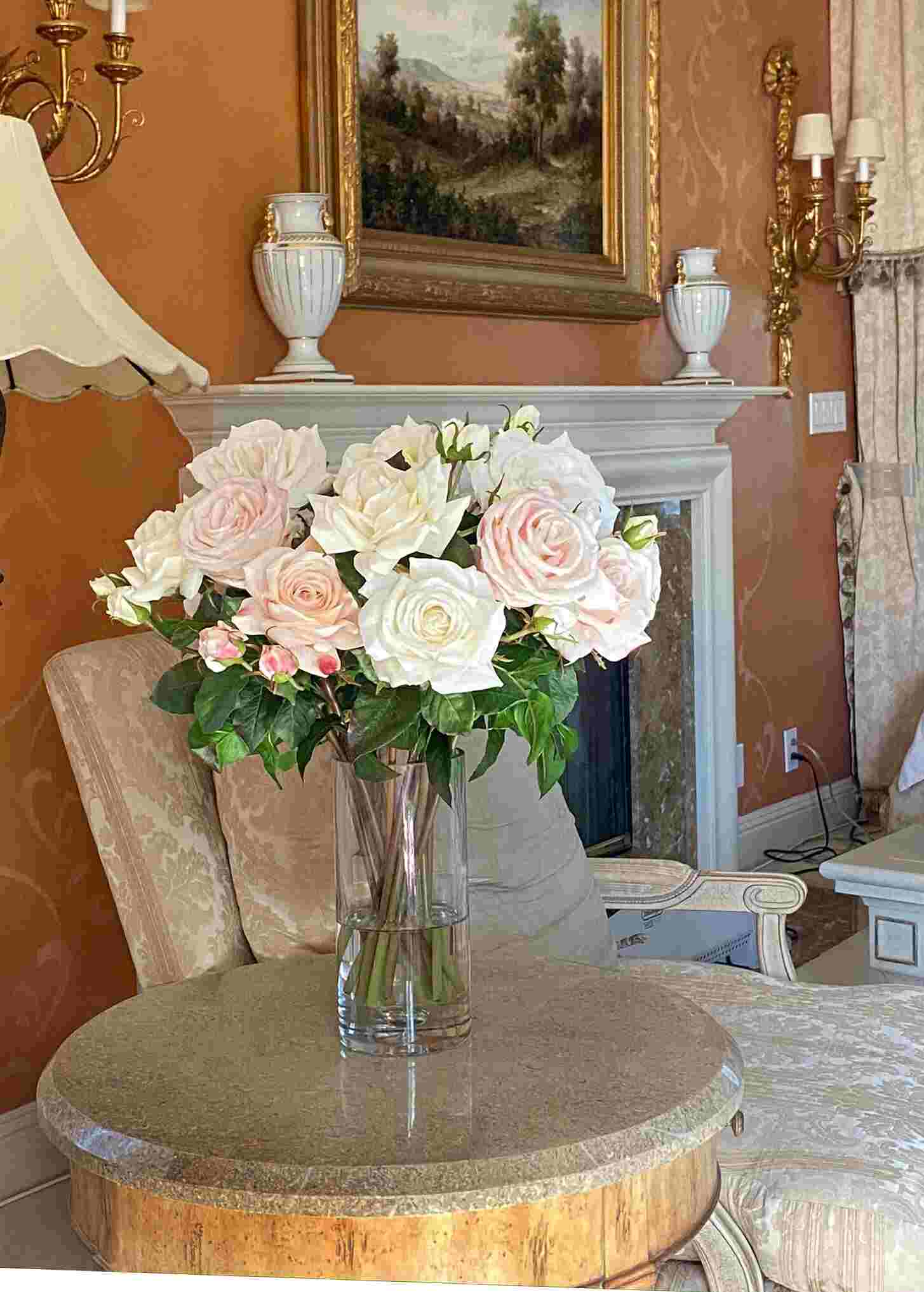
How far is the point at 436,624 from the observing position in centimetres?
123

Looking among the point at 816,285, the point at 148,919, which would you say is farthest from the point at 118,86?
the point at 816,285

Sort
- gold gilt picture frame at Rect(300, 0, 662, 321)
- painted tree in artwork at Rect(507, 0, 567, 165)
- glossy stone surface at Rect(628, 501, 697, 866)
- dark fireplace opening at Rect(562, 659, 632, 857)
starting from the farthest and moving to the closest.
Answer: glossy stone surface at Rect(628, 501, 697, 866), dark fireplace opening at Rect(562, 659, 632, 857), painted tree in artwork at Rect(507, 0, 567, 165), gold gilt picture frame at Rect(300, 0, 662, 321)

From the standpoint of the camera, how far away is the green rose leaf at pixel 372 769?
137 centimetres

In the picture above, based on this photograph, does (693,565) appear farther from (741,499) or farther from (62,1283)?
(62,1283)

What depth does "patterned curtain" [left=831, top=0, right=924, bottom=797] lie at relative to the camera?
4.57 meters

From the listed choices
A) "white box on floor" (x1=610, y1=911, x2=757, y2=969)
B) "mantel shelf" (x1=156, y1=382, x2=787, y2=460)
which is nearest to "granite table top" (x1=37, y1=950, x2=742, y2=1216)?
"mantel shelf" (x1=156, y1=382, x2=787, y2=460)

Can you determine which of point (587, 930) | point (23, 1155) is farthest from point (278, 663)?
point (23, 1155)

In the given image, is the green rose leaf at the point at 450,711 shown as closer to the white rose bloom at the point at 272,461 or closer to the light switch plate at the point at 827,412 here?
the white rose bloom at the point at 272,461

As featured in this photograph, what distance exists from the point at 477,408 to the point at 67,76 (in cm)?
114

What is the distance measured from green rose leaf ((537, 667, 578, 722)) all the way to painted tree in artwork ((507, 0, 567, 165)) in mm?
2322

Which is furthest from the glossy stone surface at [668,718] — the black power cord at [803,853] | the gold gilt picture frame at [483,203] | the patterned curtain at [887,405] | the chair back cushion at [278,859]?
the chair back cushion at [278,859]

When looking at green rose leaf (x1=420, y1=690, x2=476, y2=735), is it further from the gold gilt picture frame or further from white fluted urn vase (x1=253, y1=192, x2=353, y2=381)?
the gold gilt picture frame

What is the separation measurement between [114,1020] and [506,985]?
0.40 metres

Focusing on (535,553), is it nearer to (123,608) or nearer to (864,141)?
(123,608)
